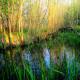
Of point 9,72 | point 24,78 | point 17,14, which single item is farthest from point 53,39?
point 24,78

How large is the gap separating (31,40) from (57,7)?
12.1 feet

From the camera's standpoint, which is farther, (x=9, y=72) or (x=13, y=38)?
(x=13, y=38)

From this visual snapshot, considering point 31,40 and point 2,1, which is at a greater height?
point 2,1

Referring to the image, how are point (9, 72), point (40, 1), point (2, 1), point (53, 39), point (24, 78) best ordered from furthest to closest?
point (53, 39), point (40, 1), point (2, 1), point (9, 72), point (24, 78)

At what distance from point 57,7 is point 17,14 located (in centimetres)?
351

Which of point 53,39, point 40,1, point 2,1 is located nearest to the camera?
point 2,1

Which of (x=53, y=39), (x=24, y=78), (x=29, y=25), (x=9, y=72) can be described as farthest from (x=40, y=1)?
(x=24, y=78)

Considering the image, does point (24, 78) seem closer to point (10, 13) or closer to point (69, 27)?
point (10, 13)

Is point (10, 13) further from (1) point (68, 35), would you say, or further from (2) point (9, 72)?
(2) point (9, 72)

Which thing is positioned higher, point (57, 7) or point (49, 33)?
point (57, 7)

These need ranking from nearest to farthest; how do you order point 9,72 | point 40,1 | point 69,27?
1. point 9,72
2. point 40,1
3. point 69,27

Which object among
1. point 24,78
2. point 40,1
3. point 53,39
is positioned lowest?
point 53,39

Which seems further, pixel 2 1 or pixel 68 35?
pixel 68 35

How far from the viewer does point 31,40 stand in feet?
48.5
